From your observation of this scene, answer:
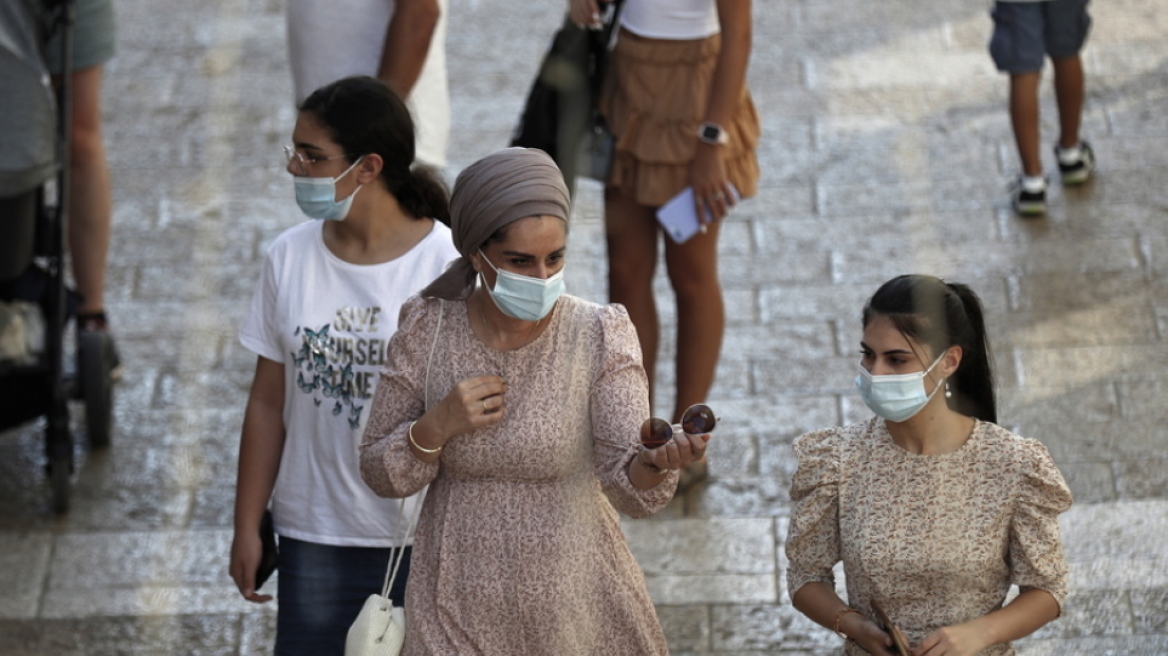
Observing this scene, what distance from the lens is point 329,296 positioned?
357 cm

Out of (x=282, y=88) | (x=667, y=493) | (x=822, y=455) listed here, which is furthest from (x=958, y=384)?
(x=282, y=88)

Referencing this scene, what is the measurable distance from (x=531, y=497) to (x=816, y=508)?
0.51 m

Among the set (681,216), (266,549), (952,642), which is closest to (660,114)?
(681,216)

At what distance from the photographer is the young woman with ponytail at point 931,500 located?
2.97 meters

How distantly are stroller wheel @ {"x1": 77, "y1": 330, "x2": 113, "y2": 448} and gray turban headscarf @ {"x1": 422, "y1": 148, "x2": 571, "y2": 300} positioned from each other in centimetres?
275

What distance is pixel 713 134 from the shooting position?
477 centimetres

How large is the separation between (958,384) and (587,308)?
2.26 feet

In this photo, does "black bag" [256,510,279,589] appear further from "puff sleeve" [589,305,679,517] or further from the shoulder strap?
"puff sleeve" [589,305,679,517]

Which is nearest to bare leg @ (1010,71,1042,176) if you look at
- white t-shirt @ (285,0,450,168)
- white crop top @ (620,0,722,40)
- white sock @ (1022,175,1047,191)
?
white sock @ (1022,175,1047,191)

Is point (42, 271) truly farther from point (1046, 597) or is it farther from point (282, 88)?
point (1046, 597)

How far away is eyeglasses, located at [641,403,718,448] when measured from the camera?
2.71 meters

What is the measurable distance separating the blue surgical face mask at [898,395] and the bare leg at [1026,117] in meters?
3.64

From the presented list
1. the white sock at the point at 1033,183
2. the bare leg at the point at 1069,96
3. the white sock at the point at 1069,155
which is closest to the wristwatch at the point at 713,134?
the white sock at the point at 1033,183

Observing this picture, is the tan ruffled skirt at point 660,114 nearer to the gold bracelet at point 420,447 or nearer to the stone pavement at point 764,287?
the stone pavement at point 764,287
